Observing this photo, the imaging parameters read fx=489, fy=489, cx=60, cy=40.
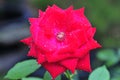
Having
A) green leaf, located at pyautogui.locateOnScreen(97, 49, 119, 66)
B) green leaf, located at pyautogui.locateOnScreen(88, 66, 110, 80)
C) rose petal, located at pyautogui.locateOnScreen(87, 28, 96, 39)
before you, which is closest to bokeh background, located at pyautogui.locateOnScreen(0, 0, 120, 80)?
green leaf, located at pyautogui.locateOnScreen(97, 49, 119, 66)

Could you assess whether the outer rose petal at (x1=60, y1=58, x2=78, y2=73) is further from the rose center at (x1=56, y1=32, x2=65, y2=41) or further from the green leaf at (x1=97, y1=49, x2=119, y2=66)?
the green leaf at (x1=97, y1=49, x2=119, y2=66)

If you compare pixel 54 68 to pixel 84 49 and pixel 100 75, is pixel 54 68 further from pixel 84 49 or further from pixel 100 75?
pixel 100 75

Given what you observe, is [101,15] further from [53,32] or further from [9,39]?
[53,32]

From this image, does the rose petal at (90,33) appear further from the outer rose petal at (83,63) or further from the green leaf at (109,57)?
the green leaf at (109,57)

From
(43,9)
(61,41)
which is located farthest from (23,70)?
Result: (43,9)

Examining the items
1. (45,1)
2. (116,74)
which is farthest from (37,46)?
(45,1)
